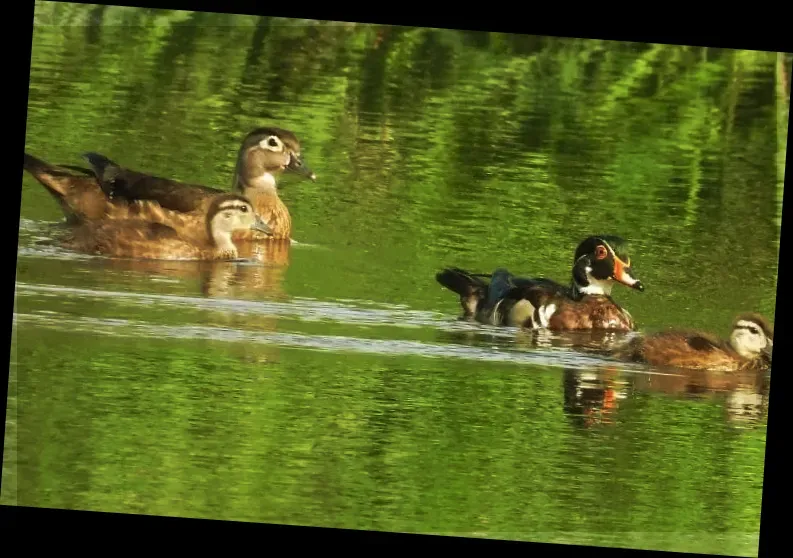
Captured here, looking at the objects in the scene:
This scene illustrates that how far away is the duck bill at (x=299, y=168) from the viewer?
3.67m

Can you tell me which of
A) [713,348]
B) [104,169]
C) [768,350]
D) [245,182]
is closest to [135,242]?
[104,169]

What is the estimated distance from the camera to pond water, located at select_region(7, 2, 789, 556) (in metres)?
3.60

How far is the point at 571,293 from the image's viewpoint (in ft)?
12.0

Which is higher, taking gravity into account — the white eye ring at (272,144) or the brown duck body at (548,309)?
the white eye ring at (272,144)

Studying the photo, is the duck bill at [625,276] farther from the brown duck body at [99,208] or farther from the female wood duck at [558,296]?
the brown duck body at [99,208]

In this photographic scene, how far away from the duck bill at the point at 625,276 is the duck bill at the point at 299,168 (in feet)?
2.69

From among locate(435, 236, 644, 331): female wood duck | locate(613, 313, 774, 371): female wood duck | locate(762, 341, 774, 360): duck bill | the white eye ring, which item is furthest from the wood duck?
locate(762, 341, 774, 360): duck bill

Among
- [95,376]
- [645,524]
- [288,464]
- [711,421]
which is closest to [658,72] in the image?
[711,421]

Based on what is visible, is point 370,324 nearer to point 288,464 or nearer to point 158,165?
point 288,464

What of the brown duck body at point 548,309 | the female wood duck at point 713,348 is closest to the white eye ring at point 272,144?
the brown duck body at point 548,309

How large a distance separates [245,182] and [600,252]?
0.94 m

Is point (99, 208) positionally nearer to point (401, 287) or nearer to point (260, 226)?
point (260, 226)

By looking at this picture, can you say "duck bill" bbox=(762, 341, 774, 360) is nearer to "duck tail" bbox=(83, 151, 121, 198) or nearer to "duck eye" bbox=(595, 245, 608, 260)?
"duck eye" bbox=(595, 245, 608, 260)

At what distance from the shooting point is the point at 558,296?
364 centimetres
